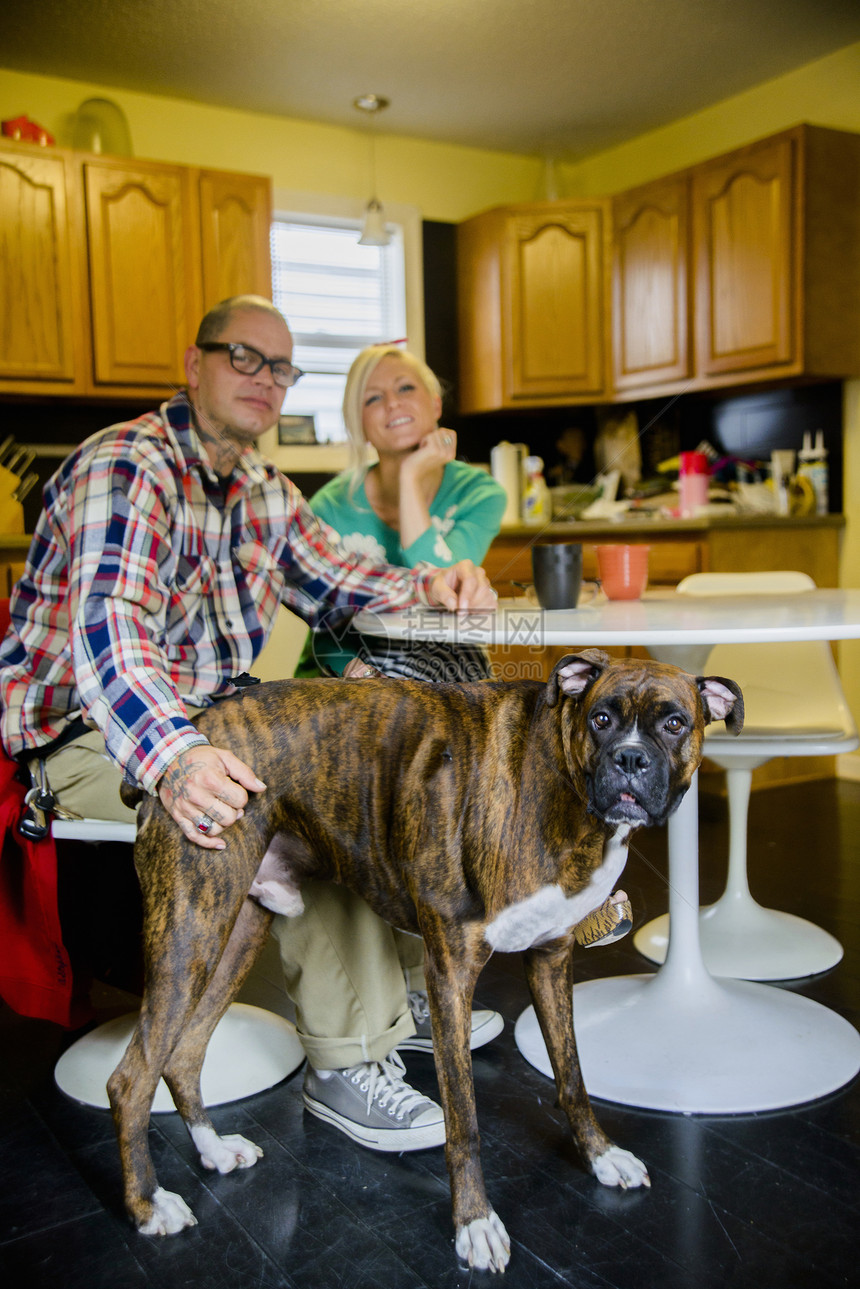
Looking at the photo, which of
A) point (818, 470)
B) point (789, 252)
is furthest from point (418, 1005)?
point (789, 252)

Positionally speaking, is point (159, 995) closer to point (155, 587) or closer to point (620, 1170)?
point (155, 587)

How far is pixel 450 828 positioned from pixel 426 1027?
889mm

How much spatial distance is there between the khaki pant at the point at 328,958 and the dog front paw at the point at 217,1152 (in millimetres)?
196

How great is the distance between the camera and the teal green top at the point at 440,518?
2346mm

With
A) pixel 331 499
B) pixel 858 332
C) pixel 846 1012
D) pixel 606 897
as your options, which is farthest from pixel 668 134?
pixel 606 897

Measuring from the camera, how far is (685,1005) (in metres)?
1.96

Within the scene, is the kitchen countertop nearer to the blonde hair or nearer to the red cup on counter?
the red cup on counter

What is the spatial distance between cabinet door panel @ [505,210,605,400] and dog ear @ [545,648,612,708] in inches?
149

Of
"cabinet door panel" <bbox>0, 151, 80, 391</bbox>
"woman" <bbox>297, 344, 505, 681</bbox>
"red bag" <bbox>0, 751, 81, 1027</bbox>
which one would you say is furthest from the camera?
"cabinet door panel" <bbox>0, 151, 80, 391</bbox>

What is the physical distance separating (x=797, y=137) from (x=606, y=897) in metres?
3.54

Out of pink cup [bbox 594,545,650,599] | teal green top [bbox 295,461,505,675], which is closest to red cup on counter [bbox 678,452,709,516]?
teal green top [bbox 295,461,505,675]

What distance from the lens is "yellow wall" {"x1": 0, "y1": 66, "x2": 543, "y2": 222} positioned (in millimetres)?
4230

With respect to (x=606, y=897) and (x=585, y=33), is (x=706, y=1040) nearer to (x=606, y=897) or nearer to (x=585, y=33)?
(x=606, y=897)

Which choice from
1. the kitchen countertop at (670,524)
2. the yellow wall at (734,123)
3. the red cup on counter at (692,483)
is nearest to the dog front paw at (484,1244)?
the kitchen countertop at (670,524)
